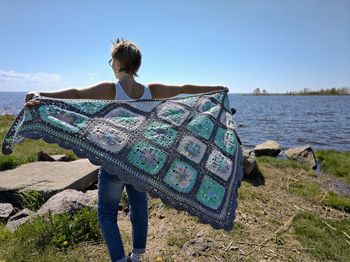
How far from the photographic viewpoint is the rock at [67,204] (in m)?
4.63

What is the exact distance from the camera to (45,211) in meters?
4.72

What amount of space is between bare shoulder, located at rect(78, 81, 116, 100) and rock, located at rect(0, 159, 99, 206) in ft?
11.0

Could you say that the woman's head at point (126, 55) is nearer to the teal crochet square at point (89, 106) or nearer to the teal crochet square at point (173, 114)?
the teal crochet square at point (89, 106)

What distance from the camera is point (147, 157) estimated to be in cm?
301

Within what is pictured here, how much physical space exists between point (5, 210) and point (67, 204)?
1.38 m

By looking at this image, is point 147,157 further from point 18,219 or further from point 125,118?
point 18,219

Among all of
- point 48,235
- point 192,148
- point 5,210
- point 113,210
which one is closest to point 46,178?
point 5,210

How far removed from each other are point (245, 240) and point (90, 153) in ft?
9.16

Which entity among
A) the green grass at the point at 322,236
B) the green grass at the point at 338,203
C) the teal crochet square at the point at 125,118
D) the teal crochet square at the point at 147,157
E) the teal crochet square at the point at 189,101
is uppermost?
the teal crochet square at the point at 189,101

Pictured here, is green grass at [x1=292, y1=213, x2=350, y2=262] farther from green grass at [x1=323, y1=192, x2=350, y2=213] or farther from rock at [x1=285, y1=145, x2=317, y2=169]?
rock at [x1=285, y1=145, x2=317, y2=169]

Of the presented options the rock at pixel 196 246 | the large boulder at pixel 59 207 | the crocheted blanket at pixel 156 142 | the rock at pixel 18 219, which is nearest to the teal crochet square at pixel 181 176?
the crocheted blanket at pixel 156 142

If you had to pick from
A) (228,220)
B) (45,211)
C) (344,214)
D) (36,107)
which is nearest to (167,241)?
(228,220)

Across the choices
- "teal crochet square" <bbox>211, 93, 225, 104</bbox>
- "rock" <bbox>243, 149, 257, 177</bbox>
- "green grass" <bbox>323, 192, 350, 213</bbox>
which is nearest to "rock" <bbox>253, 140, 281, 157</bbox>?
"rock" <bbox>243, 149, 257, 177</bbox>

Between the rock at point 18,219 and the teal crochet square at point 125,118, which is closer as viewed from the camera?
the teal crochet square at point 125,118
